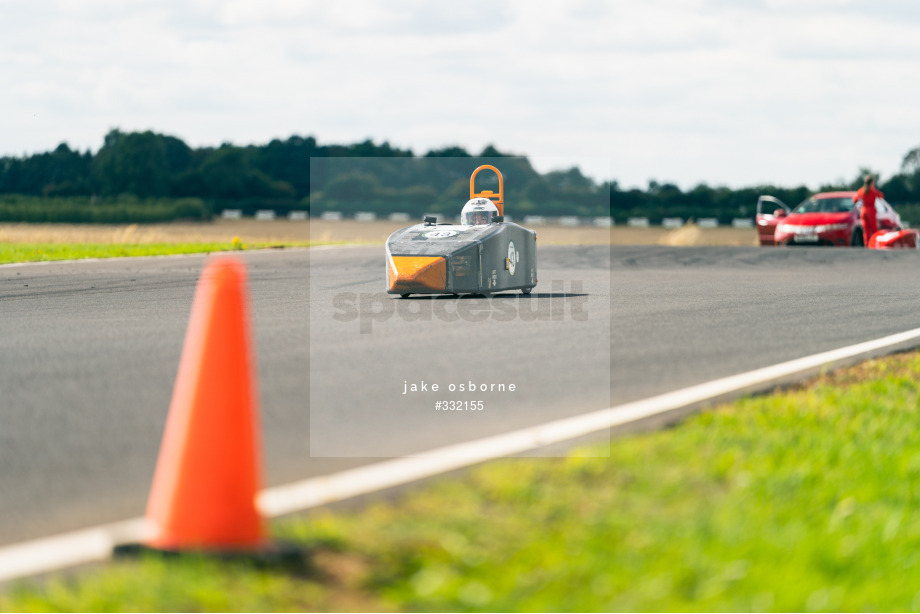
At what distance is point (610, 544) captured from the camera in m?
3.69

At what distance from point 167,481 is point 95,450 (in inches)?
56.0

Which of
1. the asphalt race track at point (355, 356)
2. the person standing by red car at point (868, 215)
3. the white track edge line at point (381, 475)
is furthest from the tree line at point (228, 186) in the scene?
the white track edge line at point (381, 475)

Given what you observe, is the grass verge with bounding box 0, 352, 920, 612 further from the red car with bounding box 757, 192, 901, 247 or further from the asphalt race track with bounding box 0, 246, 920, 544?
the red car with bounding box 757, 192, 901, 247

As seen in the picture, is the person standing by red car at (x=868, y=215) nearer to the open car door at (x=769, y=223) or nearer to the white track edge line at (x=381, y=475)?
the open car door at (x=769, y=223)

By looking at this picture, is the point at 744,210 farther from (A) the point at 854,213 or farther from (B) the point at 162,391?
(B) the point at 162,391

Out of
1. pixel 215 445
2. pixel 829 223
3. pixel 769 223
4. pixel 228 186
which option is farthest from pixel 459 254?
pixel 228 186

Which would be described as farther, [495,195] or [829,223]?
[829,223]

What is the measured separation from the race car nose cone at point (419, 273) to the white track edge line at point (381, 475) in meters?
4.86

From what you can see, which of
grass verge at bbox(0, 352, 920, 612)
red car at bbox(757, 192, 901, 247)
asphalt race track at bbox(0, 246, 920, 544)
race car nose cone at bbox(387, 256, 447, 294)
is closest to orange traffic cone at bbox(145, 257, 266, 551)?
grass verge at bbox(0, 352, 920, 612)

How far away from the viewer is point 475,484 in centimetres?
437

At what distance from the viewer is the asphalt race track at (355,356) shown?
484 cm

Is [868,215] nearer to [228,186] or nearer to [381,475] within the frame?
[381,475]

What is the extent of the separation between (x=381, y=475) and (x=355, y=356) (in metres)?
3.22

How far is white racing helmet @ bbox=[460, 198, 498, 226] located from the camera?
39.6 ft
